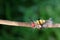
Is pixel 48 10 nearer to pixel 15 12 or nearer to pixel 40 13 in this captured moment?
pixel 40 13

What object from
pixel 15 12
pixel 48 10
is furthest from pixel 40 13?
pixel 15 12

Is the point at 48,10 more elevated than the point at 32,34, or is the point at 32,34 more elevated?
the point at 48,10

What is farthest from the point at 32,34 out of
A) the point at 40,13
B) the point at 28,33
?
the point at 40,13

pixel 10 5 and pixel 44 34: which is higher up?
pixel 10 5

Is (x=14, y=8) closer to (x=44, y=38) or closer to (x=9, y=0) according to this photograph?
(x=9, y=0)

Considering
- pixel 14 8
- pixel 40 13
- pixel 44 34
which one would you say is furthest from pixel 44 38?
pixel 14 8

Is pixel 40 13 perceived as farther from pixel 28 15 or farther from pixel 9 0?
pixel 9 0
